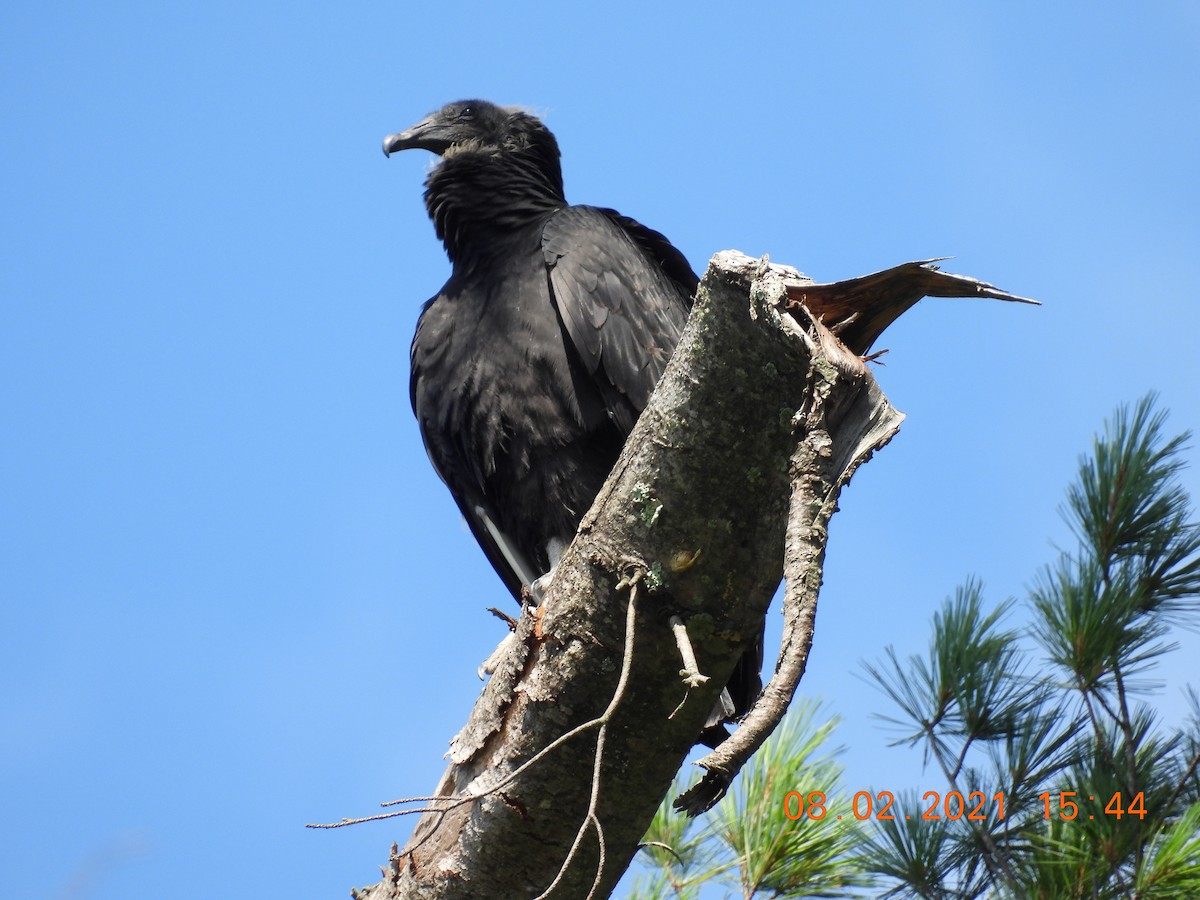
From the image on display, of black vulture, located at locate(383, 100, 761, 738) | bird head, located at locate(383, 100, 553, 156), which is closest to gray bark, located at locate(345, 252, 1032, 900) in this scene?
black vulture, located at locate(383, 100, 761, 738)

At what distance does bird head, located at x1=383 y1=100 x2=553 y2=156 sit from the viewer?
15.0ft

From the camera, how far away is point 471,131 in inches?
181

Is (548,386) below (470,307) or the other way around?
below

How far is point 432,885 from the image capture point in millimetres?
2785

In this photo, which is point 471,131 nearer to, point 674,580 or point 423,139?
point 423,139

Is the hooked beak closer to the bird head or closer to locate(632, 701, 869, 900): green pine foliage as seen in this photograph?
the bird head

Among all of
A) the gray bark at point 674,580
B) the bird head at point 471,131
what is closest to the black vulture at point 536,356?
the bird head at point 471,131

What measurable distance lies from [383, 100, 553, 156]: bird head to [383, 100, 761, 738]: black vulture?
0.96 feet

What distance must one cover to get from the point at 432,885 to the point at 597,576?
34.2 inches

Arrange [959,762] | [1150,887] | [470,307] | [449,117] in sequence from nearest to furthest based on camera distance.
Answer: [1150,887], [470,307], [959,762], [449,117]

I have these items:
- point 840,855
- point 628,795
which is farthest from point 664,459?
point 840,855

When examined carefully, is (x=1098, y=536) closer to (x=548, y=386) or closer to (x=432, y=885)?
(x=548, y=386)
